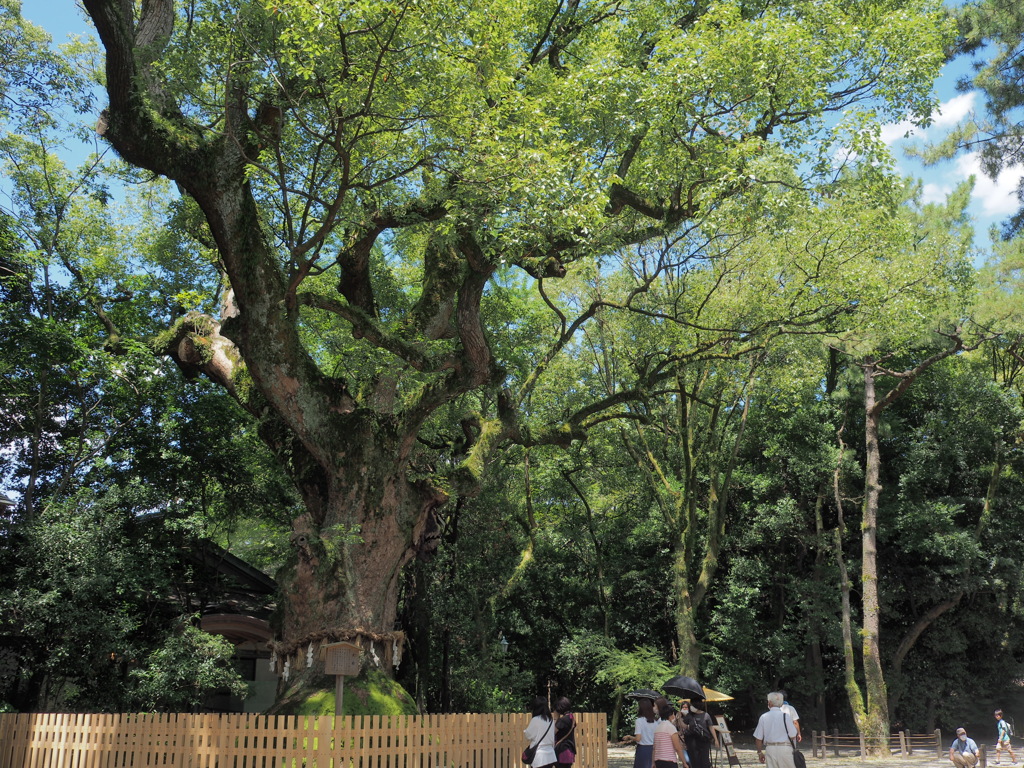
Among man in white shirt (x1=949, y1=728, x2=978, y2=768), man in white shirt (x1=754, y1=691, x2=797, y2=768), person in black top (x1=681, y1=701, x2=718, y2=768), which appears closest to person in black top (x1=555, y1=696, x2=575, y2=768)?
person in black top (x1=681, y1=701, x2=718, y2=768)

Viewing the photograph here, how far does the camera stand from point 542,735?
694 cm

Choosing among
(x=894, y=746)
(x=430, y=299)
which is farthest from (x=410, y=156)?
(x=894, y=746)

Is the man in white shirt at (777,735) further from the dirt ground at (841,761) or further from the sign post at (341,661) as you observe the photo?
the dirt ground at (841,761)

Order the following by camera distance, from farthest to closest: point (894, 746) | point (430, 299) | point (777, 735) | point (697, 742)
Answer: point (894, 746)
point (430, 299)
point (697, 742)
point (777, 735)

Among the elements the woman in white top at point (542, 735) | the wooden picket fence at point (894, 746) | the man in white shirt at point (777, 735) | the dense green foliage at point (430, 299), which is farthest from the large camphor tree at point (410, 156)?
the wooden picket fence at point (894, 746)

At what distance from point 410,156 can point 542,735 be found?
6.45 m

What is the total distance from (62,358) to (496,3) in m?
8.19

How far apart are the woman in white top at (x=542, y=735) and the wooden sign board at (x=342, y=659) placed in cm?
213

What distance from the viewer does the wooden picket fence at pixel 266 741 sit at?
711 cm

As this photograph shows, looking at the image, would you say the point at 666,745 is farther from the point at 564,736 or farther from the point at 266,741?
the point at 266,741

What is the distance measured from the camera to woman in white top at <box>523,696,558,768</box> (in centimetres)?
687

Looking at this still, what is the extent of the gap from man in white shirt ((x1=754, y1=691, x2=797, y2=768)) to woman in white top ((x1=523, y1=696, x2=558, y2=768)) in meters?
1.86

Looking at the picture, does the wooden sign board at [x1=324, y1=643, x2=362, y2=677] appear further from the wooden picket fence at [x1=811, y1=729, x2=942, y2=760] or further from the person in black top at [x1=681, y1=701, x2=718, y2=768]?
the wooden picket fence at [x1=811, y1=729, x2=942, y2=760]

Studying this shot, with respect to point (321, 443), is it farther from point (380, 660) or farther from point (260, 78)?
point (260, 78)
